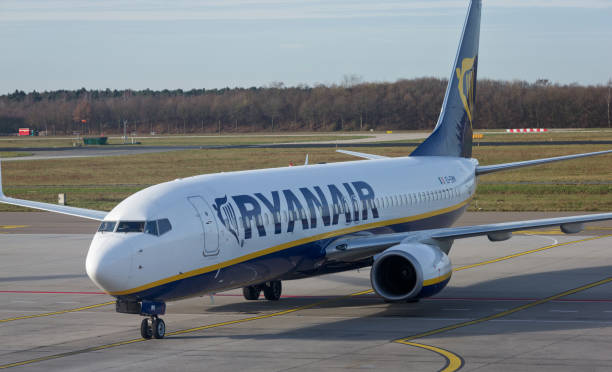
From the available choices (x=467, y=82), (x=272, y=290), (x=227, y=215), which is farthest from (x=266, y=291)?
(x=467, y=82)

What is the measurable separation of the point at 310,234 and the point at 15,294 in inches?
442

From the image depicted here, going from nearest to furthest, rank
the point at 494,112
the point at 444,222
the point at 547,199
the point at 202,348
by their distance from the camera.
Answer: the point at 202,348
the point at 444,222
the point at 547,199
the point at 494,112

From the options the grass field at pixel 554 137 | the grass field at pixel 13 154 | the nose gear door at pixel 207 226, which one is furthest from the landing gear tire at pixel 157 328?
the grass field at pixel 554 137

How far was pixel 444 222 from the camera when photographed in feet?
111

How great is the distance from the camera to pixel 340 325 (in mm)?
23625

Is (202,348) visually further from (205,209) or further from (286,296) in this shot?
(286,296)

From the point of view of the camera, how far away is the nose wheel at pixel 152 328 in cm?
2175

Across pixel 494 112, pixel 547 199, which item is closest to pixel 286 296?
pixel 547 199

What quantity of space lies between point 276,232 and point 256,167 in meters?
61.8

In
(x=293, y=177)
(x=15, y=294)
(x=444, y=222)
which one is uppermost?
(x=293, y=177)

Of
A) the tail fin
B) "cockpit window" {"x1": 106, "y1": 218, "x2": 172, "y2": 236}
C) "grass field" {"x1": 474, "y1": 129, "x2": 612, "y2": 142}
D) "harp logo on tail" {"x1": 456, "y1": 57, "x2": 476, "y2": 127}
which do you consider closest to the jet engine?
"cockpit window" {"x1": 106, "y1": 218, "x2": 172, "y2": 236}

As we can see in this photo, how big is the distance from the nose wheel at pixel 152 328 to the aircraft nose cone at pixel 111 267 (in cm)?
162

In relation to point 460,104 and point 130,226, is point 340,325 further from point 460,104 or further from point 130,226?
point 460,104

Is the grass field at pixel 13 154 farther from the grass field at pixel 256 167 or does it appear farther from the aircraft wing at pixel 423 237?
the aircraft wing at pixel 423 237
